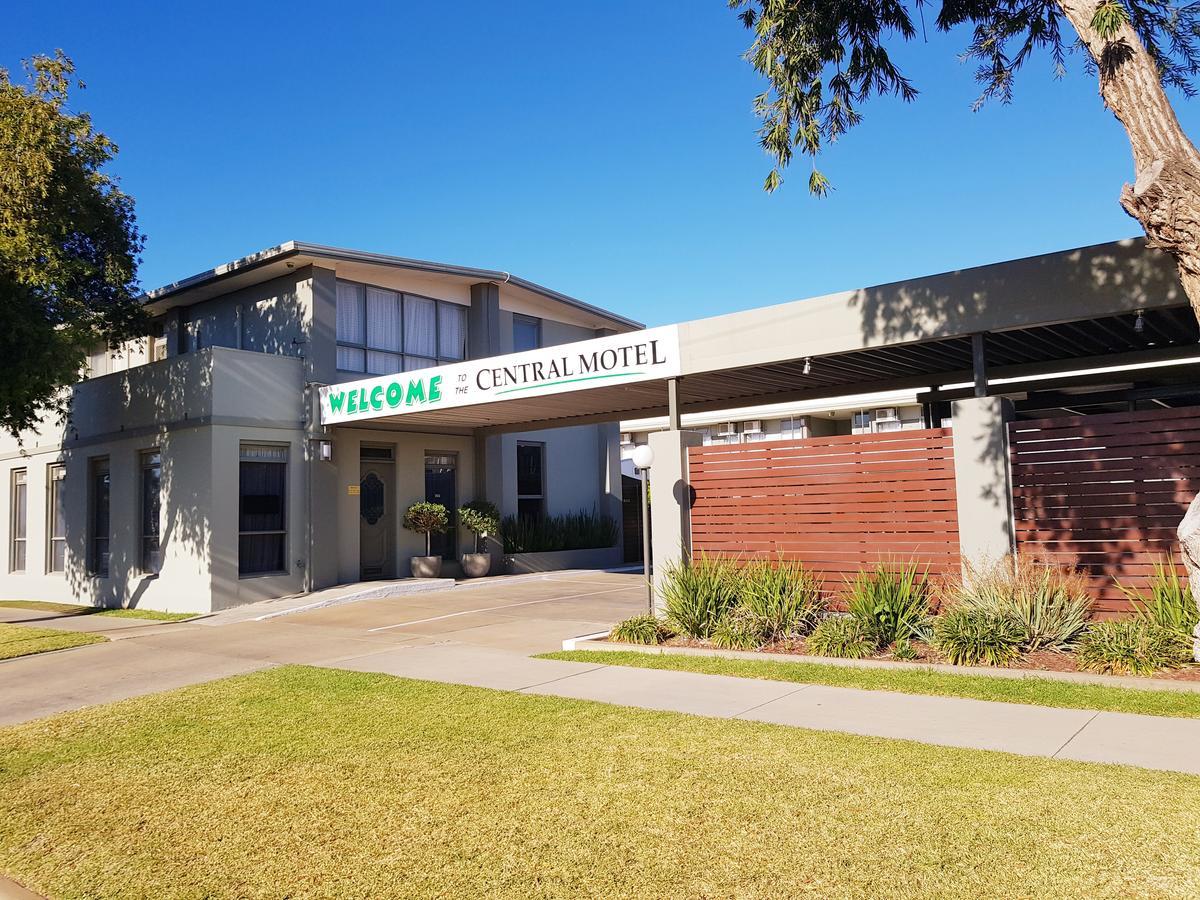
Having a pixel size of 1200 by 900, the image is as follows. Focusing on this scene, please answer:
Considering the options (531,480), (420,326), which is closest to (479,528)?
(531,480)

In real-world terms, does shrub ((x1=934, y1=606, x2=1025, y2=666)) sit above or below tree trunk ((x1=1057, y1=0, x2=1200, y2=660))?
below

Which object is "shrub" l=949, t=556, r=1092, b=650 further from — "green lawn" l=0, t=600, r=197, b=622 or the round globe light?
"green lawn" l=0, t=600, r=197, b=622

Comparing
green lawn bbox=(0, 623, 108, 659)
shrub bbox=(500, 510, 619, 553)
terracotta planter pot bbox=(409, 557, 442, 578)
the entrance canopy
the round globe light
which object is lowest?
green lawn bbox=(0, 623, 108, 659)

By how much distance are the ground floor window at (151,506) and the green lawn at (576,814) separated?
11.4m

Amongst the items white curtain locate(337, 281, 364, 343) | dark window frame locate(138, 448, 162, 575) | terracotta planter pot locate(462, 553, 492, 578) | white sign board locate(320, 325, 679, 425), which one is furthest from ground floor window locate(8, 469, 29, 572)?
terracotta planter pot locate(462, 553, 492, 578)

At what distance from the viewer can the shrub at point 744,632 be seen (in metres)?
10.0

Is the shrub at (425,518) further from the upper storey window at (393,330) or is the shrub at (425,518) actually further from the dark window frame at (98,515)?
the dark window frame at (98,515)

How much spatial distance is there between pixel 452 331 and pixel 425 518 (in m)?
4.79

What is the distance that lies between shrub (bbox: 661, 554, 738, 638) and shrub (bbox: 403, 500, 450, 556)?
31.9ft

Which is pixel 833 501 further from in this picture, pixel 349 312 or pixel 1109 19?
pixel 349 312

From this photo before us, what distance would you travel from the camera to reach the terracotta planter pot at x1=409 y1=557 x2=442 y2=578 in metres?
19.4

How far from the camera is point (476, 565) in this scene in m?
20.7

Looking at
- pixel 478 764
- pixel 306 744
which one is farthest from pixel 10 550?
pixel 478 764

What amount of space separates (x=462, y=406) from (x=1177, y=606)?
10.9 meters
